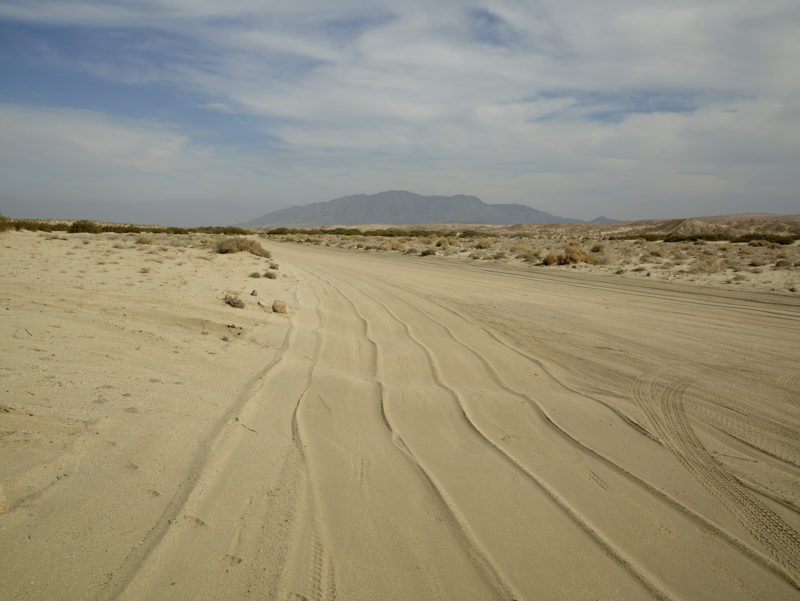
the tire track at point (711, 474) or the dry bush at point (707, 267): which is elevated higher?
the dry bush at point (707, 267)

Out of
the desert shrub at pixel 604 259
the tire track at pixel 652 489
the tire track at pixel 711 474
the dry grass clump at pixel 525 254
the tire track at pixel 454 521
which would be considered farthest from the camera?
the dry grass clump at pixel 525 254

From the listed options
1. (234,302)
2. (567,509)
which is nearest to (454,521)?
(567,509)

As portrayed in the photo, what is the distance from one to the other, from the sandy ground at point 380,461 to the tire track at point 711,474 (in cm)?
1

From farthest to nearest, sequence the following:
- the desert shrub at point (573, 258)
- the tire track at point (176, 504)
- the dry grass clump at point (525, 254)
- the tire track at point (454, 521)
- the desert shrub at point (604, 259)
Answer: the dry grass clump at point (525, 254) < the desert shrub at point (573, 258) < the desert shrub at point (604, 259) < the tire track at point (454, 521) < the tire track at point (176, 504)

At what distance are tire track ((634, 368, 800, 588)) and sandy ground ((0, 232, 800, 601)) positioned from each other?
0.05 feet

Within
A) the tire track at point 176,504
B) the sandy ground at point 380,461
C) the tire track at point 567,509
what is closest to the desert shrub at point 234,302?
the sandy ground at point 380,461

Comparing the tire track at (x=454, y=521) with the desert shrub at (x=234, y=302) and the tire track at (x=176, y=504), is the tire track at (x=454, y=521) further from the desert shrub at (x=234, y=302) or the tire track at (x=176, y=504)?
the desert shrub at (x=234, y=302)

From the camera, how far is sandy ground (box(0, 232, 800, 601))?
Answer: 182 centimetres

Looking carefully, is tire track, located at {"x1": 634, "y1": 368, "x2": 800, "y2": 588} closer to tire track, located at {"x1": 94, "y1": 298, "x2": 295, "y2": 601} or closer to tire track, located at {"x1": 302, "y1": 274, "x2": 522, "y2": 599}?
tire track, located at {"x1": 302, "y1": 274, "x2": 522, "y2": 599}

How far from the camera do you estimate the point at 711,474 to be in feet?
8.76

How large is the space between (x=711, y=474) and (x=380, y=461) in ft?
6.66

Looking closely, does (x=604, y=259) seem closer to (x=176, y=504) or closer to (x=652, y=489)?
(x=652, y=489)

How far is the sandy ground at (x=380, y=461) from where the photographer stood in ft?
5.97

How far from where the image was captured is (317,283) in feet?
34.2
